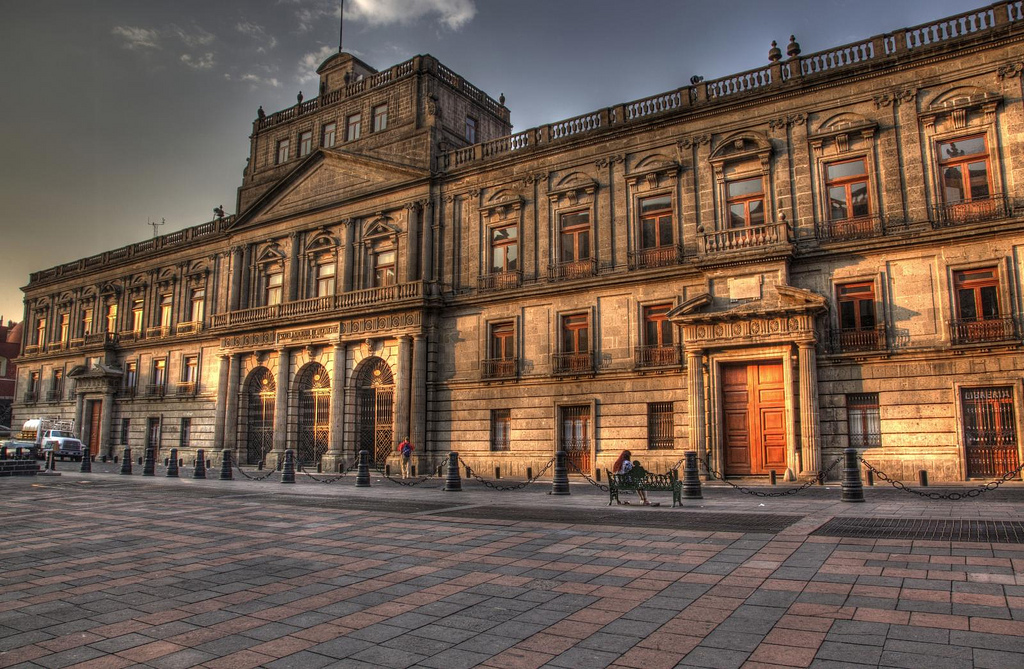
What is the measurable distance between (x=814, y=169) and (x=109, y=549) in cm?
2137

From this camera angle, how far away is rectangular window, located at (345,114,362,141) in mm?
33844

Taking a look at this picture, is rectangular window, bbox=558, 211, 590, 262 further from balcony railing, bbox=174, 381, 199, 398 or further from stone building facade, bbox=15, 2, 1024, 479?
balcony railing, bbox=174, 381, 199, 398

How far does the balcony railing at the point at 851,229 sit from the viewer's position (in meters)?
21.0

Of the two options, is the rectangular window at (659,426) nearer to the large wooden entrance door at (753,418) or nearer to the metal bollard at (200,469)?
the large wooden entrance door at (753,418)

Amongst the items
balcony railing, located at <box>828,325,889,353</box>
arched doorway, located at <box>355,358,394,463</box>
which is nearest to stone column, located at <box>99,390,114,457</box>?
arched doorway, located at <box>355,358,394,463</box>

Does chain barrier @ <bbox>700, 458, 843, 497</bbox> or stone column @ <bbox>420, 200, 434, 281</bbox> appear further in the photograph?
stone column @ <bbox>420, 200, 434, 281</bbox>

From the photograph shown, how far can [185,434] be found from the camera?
126ft

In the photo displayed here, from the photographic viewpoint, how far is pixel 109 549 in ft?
31.8

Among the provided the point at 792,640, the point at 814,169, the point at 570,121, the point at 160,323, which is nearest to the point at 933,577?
the point at 792,640

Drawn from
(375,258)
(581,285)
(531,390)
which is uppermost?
(375,258)

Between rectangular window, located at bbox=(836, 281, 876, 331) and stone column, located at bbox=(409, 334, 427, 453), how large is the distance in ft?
51.2

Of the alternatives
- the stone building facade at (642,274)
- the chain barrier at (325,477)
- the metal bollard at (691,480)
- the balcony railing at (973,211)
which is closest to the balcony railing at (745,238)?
the stone building facade at (642,274)

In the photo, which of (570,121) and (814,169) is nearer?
(814,169)

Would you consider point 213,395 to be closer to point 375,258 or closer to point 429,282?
point 375,258
